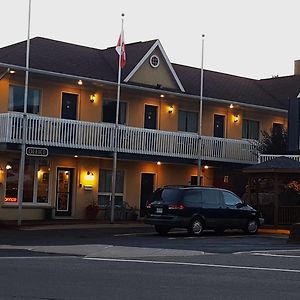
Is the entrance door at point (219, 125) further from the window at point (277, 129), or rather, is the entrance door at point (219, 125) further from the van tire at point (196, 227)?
the van tire at point (196, 227)

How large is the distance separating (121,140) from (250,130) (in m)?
10.3

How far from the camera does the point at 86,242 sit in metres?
22.4

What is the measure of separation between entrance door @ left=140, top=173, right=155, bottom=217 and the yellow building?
0.05 m

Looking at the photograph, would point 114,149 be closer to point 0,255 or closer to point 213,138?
point 213,138

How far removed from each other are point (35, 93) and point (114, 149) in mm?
4112

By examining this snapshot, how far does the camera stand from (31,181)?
31.6 metres

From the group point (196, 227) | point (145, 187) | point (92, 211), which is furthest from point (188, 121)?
point (196, 227)

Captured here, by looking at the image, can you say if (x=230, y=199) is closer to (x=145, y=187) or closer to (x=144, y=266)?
(x=145, y=187)

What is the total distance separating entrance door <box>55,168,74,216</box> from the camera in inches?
1280

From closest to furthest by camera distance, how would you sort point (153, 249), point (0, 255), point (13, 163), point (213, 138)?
point (0, 255)
point (153, 249)
point (13, 163)
point (213, 138)

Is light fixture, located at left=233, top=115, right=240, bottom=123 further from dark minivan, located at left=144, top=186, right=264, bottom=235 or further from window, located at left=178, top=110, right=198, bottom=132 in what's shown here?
dark minivan, located at left=144, top=186, right=264, bottom=235

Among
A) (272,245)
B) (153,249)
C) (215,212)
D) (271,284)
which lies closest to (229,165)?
(215,212)

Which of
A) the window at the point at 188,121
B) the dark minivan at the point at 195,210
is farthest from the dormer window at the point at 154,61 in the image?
the dark minivan at the point at 195,210

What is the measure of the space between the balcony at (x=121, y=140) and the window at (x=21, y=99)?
5.45ft
